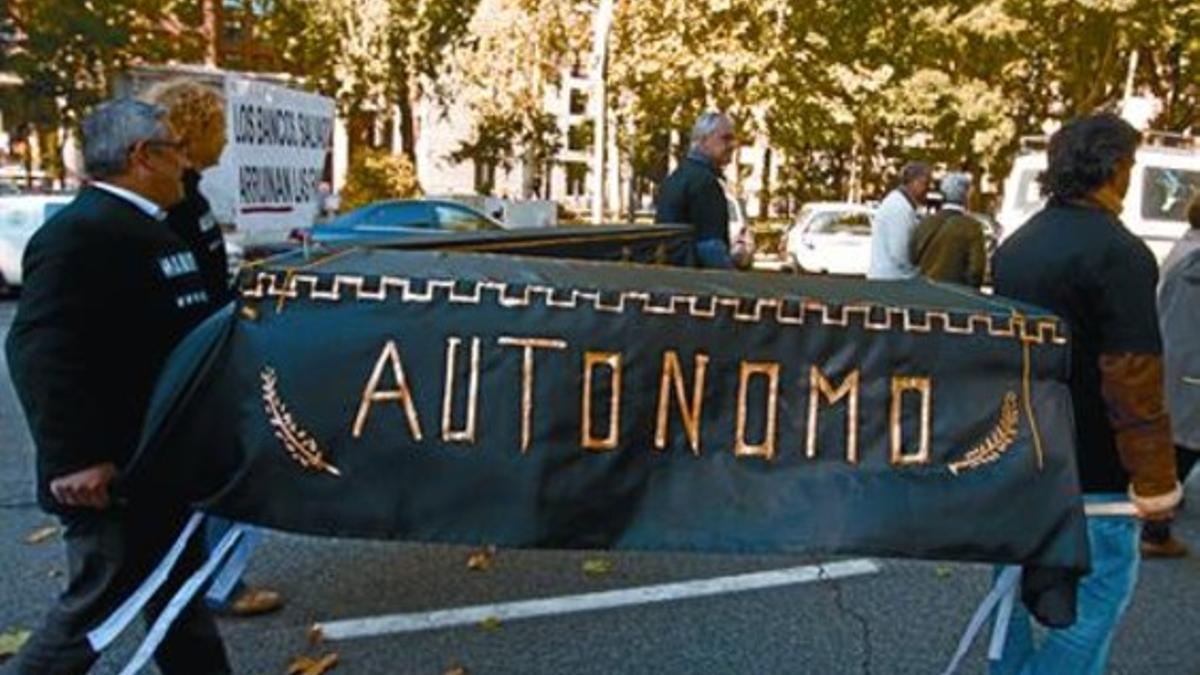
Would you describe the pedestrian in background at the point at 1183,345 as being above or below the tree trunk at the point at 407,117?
below

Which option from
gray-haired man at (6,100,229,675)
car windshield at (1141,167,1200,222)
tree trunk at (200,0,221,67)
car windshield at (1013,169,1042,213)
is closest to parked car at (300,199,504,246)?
car windshield at (1013,169,1042,213)

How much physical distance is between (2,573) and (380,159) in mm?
22251

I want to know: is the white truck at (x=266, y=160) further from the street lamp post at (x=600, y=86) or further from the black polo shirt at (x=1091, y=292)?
the street lamp post at (x=600, y=86)

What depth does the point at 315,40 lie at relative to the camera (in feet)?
85.1

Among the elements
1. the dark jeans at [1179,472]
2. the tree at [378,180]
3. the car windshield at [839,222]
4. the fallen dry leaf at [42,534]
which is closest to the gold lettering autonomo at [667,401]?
the dark jeans at [1179,472]

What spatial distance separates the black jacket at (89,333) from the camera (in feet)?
7.75

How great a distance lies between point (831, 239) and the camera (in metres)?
18.2

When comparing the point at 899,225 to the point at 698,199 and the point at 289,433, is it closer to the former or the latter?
the point at 698,199

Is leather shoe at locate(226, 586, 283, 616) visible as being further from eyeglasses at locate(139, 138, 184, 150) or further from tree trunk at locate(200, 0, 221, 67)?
tree trunk at locate(200, 0, 221, 67)

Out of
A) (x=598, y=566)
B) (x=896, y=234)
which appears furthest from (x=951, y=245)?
(x=598, y=566)

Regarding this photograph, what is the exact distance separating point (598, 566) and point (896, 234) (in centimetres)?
308

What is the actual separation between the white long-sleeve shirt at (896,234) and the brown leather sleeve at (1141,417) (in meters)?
3.95

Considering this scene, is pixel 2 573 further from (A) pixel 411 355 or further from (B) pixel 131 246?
(A) pixel 411 355

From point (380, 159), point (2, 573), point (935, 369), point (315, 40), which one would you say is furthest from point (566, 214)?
point (935, 369)
